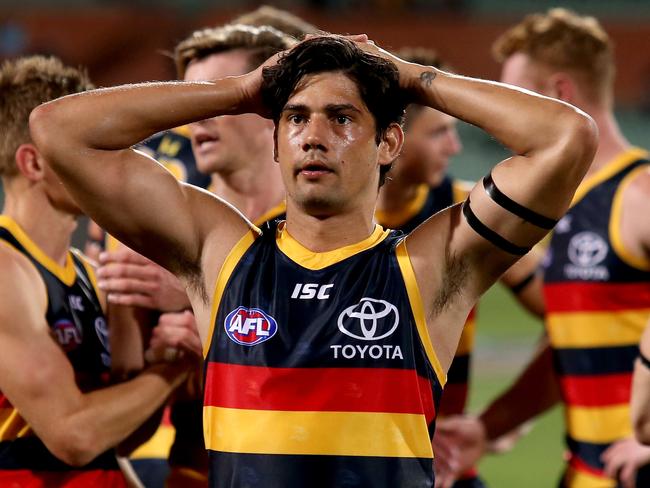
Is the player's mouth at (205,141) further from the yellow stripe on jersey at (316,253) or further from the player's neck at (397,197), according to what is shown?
the player's neck at (397,197)

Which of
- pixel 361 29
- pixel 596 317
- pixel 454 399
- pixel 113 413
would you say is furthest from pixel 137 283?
pixel 361 29

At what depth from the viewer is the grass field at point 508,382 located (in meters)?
9.03

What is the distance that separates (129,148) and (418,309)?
0.95 m

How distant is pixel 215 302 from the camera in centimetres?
326

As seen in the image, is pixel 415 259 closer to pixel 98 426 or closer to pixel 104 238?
pixel 98 426

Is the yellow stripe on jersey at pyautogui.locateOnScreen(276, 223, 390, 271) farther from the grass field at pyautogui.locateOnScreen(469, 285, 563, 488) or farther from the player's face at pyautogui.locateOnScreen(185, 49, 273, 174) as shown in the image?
the grass field at pyautogui.locateOnScreen(469, 285, 563, 488)

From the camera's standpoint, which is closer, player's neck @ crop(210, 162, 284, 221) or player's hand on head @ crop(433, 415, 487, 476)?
player's neck @ crop(210, 162, 284, 221)

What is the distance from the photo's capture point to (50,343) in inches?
141

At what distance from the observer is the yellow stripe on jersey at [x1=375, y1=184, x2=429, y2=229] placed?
18.5 ft

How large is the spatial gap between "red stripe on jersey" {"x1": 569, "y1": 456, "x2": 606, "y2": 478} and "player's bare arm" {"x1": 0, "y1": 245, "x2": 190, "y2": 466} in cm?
220

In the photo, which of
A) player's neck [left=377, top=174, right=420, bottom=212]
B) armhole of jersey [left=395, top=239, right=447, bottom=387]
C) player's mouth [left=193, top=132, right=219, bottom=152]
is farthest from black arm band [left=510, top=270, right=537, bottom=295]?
armhole of jersey [left=395, top=239, right=447, bottom=387]

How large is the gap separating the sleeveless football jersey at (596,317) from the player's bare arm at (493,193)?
174 cm

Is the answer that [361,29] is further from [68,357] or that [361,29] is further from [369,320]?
[369,320]

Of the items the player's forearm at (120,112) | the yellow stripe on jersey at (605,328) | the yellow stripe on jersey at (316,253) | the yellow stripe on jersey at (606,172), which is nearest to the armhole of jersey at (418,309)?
the yellow stripe on jersey at (316,253)
